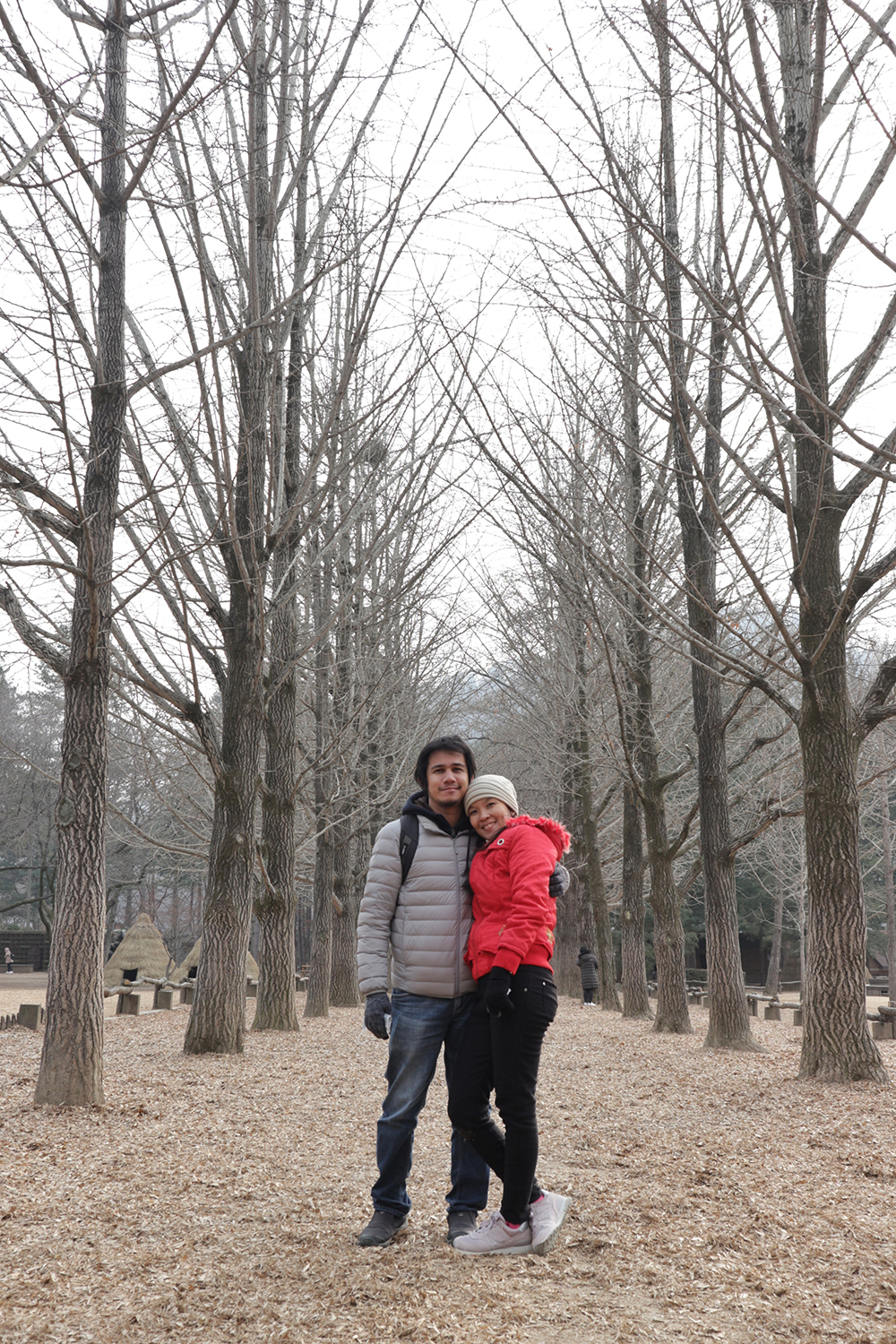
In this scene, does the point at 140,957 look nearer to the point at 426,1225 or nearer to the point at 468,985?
the point at 426,1225

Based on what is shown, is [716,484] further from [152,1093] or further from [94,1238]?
[94,1238]

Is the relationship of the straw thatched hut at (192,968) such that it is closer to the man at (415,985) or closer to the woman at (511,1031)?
the man at (415,985)

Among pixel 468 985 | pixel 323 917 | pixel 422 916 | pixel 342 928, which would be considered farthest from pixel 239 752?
pixel 342 928

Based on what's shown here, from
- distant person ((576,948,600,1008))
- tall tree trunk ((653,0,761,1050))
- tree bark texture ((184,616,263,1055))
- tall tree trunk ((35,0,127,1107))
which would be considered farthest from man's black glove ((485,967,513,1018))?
distant person ((576,948,600,1008))

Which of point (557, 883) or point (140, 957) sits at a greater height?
point (557, 883)

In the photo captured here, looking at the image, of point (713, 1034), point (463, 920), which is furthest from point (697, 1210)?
point (713, 1034)

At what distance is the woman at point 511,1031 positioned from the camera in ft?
10.4

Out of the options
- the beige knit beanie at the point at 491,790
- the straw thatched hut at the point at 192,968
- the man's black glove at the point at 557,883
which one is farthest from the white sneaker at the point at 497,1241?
the straw thatched hut at the point at 192,968

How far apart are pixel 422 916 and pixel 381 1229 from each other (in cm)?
103

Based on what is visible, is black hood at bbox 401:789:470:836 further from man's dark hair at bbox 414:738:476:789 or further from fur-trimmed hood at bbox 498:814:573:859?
fur-trimmed hood at bbox 498:814:573:859

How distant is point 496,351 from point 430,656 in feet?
39.8

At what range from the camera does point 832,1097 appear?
5871 mm

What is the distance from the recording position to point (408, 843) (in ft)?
11.7

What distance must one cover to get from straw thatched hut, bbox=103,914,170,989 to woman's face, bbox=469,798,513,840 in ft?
68.4
